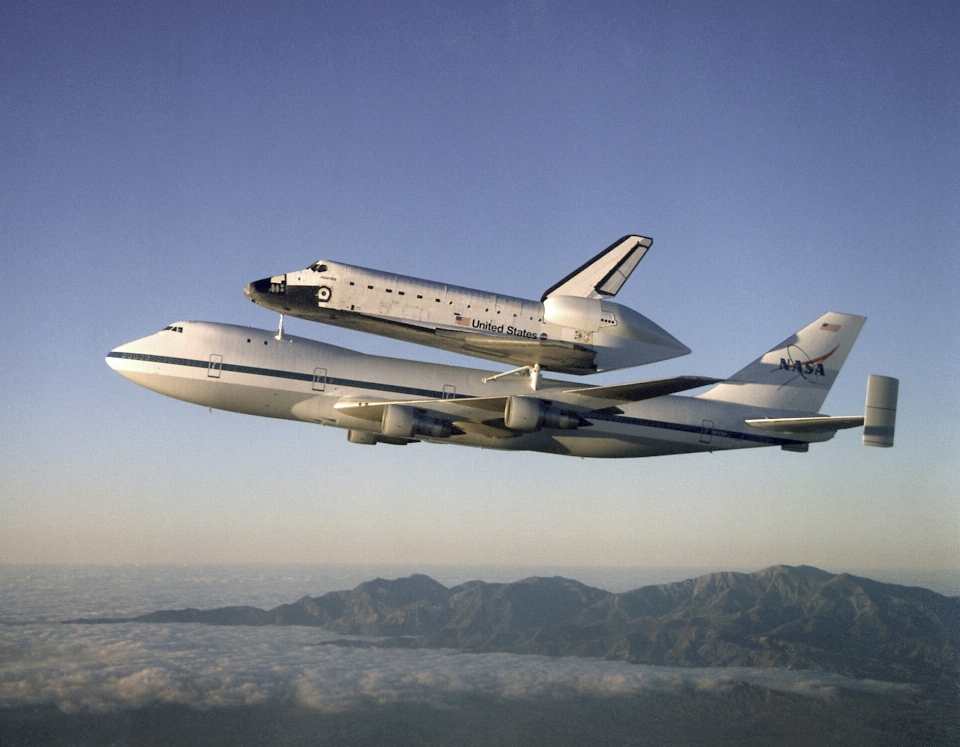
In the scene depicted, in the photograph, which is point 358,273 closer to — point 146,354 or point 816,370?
point 146,354

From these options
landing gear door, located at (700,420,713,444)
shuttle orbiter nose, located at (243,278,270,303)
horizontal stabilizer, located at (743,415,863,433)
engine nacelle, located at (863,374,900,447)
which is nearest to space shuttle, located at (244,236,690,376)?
shuttle orbiter nose, located at (243,278,270,303)

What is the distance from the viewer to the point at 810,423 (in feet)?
155

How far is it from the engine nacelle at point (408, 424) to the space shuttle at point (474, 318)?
176 inches

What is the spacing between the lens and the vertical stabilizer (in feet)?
170

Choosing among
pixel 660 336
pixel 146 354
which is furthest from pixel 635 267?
pixel 146 354

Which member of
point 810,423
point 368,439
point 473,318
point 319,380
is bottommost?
point 368,439

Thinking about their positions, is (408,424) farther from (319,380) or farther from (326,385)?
(319,380)

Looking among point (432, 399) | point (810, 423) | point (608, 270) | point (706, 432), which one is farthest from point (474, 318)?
point (810, 423)

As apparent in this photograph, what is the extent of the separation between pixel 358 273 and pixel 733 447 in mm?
25897

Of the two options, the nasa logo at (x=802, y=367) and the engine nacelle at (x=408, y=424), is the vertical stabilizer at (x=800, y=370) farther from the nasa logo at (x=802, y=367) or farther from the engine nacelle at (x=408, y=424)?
the engine nacelle at (x=408, y=424)

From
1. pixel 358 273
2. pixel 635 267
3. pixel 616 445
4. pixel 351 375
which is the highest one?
pixel 635 267

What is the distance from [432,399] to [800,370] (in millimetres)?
26362

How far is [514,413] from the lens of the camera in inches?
1658

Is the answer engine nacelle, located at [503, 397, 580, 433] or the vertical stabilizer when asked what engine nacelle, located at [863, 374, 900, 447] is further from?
engine nacelle, located at [503, 397, 580, 433]
